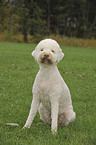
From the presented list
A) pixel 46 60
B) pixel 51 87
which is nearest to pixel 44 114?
pixel 51 87

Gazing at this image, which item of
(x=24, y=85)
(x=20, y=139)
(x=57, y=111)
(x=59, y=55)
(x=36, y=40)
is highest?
(x=59, y=55)

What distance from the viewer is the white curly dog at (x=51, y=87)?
3336 mm

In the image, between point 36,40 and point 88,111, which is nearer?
point 88,111

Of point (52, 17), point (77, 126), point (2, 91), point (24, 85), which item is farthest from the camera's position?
point (52, 17)

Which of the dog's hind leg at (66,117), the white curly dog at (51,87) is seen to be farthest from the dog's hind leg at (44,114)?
the dog's hind leg at (66,117)

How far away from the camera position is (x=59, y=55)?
348 centimetres

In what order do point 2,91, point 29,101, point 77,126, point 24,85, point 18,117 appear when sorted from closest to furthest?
point 77,126 < point 18,117 < point 29,101 < point 2,91 < point 24,85

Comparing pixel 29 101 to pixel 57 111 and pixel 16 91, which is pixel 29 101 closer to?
pixel 16 91

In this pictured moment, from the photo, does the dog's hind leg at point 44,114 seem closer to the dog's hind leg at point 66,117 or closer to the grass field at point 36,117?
the grass field at point 36,117

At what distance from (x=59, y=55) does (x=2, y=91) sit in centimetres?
311

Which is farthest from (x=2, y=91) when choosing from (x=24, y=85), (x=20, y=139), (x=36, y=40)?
(x=36, y=40)

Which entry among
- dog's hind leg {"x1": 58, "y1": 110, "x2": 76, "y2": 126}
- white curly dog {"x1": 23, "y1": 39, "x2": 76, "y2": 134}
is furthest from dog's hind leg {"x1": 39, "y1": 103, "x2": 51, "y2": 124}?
dog's hind leg {"x1": 58, "y1": 110, "x2": 76, "y2": 126}

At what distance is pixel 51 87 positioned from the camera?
3.56 m

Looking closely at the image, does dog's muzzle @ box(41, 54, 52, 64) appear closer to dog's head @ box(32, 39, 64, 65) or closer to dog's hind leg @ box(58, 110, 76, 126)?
dog's head @ box(32, 39, 64, 65)
